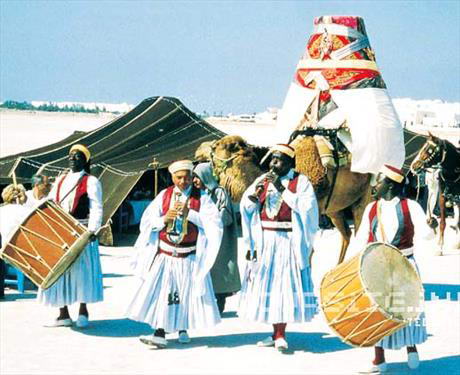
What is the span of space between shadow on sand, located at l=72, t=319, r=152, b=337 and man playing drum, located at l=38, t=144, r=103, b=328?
0.48 feet

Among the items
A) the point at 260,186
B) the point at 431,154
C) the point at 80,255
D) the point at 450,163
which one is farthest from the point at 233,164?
the point at 450,163

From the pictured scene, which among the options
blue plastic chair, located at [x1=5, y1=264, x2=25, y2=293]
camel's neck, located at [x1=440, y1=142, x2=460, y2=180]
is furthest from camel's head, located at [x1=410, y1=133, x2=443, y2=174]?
blue plastic chair, located at [x1=5, y1=264, x2=25, y2=293]

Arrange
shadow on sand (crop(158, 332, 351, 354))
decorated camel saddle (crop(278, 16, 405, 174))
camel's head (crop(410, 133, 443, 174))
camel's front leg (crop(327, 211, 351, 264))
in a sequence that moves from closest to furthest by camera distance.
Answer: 1. shadow on sand (crop(158, 332, 351, 354))
2. decorated camel saddle (crop(278, 16, 405, 174))
3. camel's front leg (crop(327, 211, 351, 264))
4. camel's head (crop(410, 133, 443, 174))

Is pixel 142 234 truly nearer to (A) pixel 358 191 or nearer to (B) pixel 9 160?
(A) pixel 358 191

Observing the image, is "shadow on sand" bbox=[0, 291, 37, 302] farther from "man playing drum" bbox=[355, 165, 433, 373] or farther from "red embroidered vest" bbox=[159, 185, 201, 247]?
"man playing drum" bbox=[355, 165, 433, 373]

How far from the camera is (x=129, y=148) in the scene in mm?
17641

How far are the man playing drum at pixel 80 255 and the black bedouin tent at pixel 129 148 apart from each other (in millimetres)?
6244

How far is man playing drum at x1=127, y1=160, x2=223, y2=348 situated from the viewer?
790 cm

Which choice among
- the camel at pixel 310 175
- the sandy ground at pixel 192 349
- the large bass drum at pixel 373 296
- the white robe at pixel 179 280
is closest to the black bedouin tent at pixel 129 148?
the camel at pixel 310 175

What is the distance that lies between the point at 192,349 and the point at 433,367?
1958mm

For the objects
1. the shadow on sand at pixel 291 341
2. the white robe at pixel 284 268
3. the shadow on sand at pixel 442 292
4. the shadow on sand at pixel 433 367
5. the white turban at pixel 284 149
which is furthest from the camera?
the shadow on sand at pixel 442 292

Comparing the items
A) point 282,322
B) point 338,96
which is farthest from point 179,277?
point 338,96

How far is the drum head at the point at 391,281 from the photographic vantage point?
259 inches

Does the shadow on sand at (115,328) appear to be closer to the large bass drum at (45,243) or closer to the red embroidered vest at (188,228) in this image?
the large bass drum at (45,243)
